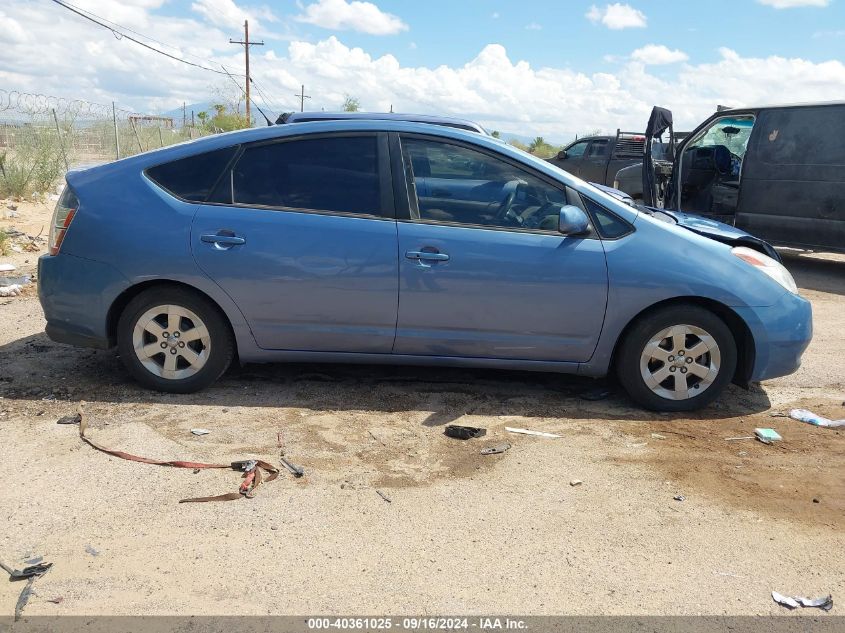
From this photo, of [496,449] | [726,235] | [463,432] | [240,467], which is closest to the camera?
[240,467]

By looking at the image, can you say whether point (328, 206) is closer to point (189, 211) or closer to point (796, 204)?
point (189, 211)

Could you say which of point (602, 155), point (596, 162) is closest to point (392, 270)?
point (596, 162)

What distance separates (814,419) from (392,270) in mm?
2919

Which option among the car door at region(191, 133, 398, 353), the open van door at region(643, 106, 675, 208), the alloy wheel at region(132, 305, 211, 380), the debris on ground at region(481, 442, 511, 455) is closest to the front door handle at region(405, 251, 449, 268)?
the car door at region(191, 133, 398, 353)

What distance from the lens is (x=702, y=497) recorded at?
3.65 metres

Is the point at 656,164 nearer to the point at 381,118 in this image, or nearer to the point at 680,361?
the point at 381,118

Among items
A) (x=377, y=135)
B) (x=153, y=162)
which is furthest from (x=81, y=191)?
(x=377, y=135)

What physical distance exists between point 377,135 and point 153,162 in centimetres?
146

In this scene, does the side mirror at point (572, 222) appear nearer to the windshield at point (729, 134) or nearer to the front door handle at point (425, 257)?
the front door handle at point (425, 257)

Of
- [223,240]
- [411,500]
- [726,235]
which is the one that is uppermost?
[726,235]

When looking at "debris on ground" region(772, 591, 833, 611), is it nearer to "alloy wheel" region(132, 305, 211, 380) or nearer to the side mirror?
the side mirror

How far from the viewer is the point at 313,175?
462cm

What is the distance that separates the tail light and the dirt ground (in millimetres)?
956

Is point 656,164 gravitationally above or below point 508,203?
above
